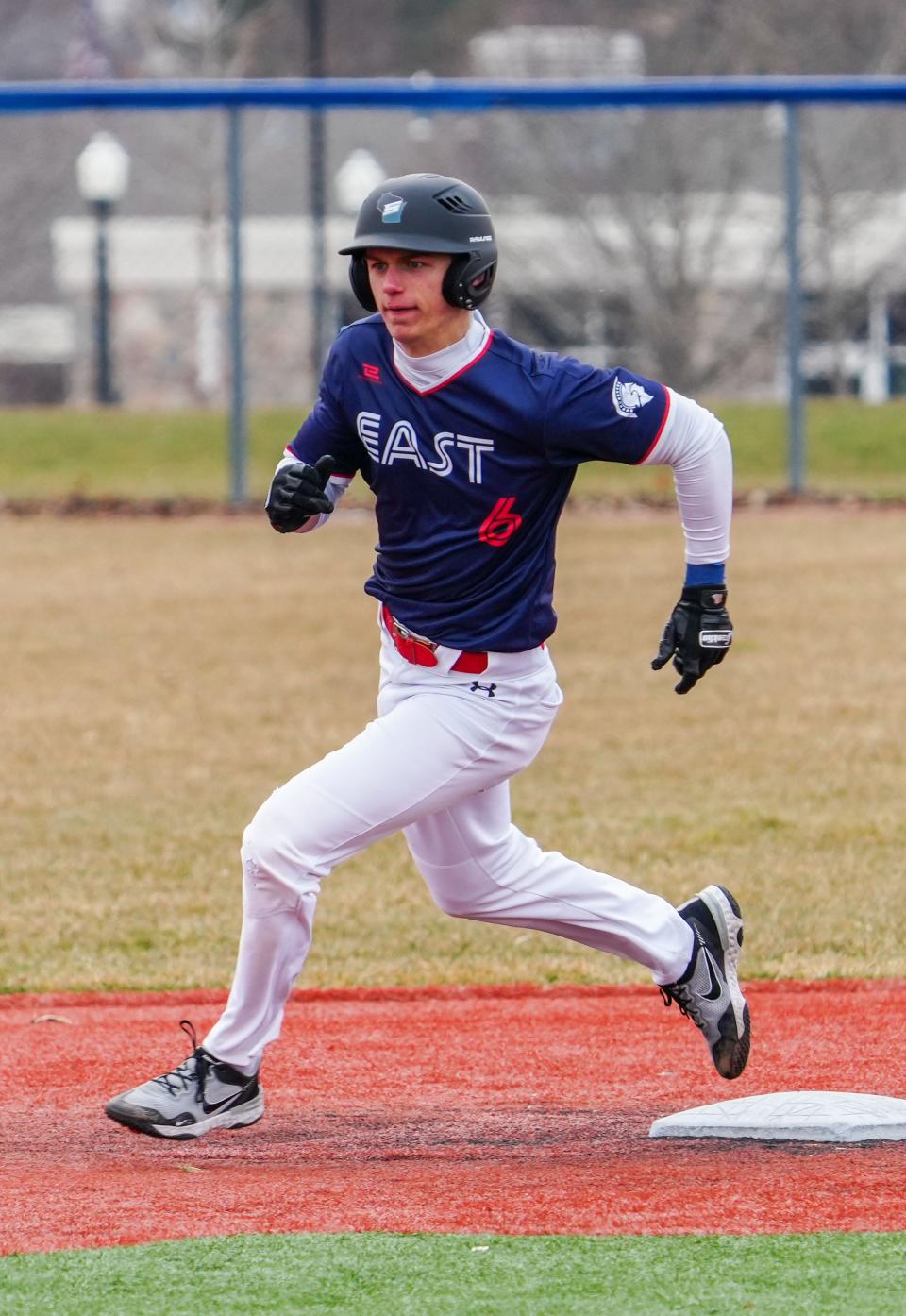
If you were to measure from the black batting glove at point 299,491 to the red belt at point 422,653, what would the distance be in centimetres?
27

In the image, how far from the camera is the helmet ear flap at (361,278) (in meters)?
4.25

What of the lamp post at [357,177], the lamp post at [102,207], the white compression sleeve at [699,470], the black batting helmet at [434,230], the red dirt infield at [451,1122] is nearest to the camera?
the red dirt infield at [451,1122]

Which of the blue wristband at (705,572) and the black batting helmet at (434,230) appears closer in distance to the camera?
the black batting helmet at (434,230)

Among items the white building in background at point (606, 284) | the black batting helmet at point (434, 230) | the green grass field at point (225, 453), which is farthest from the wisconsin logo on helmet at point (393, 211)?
the white building in background at point (606, 284)

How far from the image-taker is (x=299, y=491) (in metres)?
4.20

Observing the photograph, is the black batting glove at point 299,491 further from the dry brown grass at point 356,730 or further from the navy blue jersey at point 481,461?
the dry brown grass at point 356,730

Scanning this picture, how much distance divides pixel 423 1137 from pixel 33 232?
17.1 metres

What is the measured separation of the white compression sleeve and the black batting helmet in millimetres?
474

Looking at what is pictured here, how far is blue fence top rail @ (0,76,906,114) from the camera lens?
13102 mm

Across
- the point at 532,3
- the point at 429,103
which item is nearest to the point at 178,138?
the point at 429,103

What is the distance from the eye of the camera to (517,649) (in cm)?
418

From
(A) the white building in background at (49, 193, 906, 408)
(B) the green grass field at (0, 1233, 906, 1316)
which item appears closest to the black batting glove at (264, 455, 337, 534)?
(B) the green grass field at (0, 1233, 906, 1316)

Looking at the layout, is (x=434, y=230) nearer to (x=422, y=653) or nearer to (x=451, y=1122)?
(x=422, y=653)

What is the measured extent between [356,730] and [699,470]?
5.44 m
